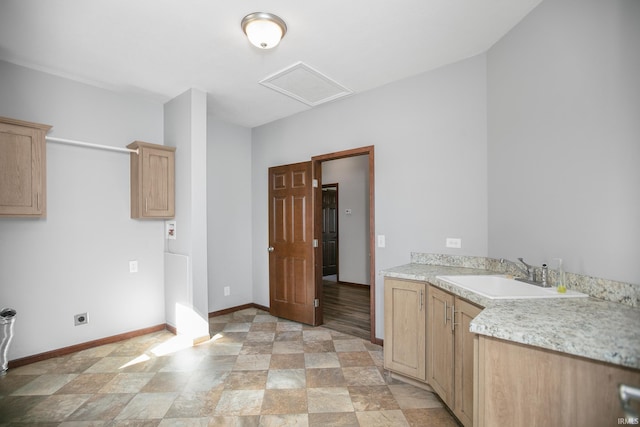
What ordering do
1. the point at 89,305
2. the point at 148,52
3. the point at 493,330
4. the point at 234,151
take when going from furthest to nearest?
1. the point at 234,151
2. the point at 89,305
3. the point at 148,52
4. the point at 493,330

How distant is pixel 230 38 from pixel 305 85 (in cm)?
97

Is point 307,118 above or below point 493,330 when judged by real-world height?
above

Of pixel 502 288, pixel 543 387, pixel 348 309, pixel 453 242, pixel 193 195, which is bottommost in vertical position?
pixel 348 309

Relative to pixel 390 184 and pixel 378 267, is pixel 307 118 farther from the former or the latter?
pixel 378 267

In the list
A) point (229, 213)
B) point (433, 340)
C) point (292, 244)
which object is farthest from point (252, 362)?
point (229, 213)

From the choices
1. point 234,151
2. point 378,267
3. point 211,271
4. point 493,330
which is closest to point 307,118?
point 234,151

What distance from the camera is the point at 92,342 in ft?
9.72

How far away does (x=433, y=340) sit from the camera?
208 cm

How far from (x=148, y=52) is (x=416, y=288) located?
3.01 m

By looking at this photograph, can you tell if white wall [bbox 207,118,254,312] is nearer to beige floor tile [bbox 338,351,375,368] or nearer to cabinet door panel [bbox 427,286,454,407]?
beige floor tile [bbox 338,351,375,368]

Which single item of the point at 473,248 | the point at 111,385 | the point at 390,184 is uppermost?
the point at 390,184

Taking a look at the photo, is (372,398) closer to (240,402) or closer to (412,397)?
(412,397)

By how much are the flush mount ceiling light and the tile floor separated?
267cm

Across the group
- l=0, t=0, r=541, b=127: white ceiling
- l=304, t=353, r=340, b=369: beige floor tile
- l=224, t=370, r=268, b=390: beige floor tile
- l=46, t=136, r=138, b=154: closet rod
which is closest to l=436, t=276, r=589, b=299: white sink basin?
l=304, t=353, r=340, b=369: beige floor tile
